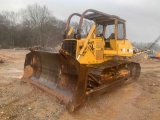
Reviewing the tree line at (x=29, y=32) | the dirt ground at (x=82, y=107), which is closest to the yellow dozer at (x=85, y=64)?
the dirt ground at (x=82, y=107)

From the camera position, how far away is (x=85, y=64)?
22.5 feet

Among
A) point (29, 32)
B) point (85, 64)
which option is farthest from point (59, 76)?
point (29, 32)

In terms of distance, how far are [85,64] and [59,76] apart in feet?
3.30

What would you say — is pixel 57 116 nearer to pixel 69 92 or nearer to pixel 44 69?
pixel 69 92

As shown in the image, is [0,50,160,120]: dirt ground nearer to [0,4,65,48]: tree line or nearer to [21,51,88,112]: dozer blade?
[21,51,88,112]: dozer blade

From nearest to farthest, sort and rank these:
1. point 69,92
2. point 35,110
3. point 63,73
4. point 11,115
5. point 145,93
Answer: point 11,115 → point 35,110 → point 69,92 → point 63,73 → point 145,93

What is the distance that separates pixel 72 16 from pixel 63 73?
254 centimetres

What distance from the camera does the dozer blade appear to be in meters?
5.37

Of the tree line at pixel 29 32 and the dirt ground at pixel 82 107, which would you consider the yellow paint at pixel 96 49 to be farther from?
the tree line at pixel 29 32

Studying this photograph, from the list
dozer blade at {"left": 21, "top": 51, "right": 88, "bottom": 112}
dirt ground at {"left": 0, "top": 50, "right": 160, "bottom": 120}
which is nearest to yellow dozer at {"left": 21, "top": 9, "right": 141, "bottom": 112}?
dozer blade at {"left": 21, "top": 51, "right": 88, "bottom": 112}

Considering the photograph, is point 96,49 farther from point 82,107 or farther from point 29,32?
point 29,32

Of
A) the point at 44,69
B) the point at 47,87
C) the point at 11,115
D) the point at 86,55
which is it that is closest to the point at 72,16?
the point at 86,55

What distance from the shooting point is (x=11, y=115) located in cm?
483

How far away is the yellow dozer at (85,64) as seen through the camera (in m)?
5.54
